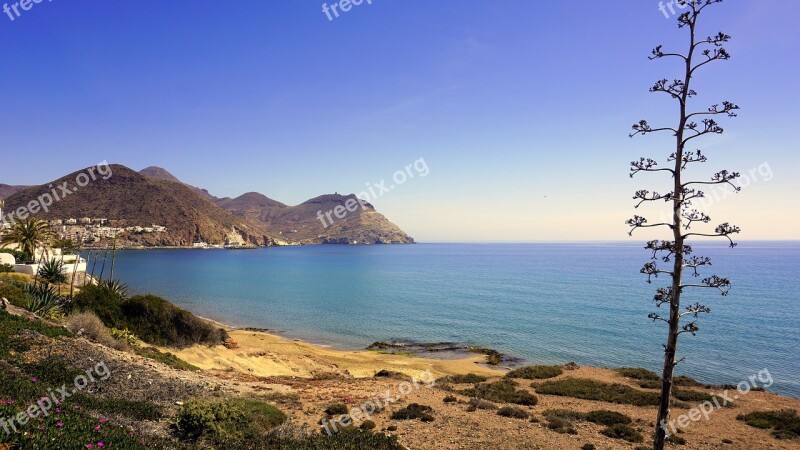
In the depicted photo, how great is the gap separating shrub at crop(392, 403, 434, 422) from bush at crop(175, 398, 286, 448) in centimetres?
517

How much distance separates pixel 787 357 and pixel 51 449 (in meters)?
50.4

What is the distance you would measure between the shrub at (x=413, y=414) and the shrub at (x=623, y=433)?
302 inches

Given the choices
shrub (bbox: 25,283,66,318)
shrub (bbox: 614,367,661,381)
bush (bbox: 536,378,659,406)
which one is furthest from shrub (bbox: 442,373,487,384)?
shrub (bbox: 25,283,66,318)

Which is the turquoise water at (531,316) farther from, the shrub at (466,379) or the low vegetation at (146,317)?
the low vegetation at (146,317)

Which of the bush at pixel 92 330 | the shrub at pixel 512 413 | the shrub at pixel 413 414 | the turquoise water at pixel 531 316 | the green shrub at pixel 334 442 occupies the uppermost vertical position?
the bush at pixel 92 330

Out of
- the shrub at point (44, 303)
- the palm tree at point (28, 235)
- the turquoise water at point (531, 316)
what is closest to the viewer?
the shrub at point (44, 303)

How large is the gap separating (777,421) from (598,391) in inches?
320

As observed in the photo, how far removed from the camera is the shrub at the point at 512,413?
19080mm

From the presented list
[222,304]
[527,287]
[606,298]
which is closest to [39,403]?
[222,304]

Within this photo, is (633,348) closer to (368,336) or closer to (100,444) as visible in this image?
(368,336)

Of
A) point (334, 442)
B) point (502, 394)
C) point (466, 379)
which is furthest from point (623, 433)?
point (334, 442)

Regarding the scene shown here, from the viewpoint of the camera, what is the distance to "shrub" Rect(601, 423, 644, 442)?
671 inches
